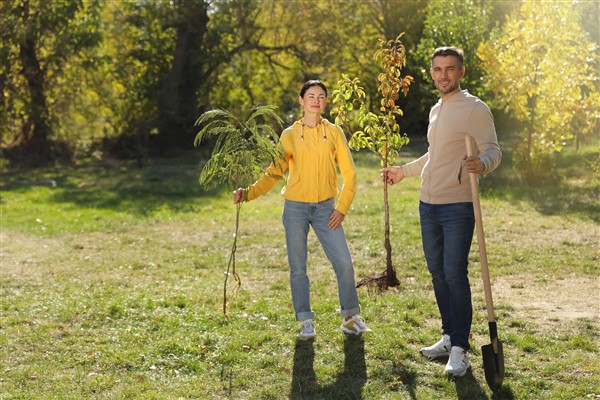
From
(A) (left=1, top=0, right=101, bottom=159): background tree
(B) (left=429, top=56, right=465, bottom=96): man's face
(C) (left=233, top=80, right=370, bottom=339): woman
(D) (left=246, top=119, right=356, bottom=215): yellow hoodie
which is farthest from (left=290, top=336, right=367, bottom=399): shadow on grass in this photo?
(A) (left=1, top=0, right=101, bottom=159): background tree

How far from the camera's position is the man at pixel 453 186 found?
18.5ft

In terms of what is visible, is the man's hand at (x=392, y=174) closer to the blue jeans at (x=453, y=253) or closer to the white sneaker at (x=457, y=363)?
the blue jeans at (x=453, y=253)

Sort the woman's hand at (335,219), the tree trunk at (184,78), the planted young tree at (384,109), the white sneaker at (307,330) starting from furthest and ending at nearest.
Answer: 1. the tree trunk at (184,78)
2. the planted young tree at (384,109)
3. the white sneaker at (307,330)
4. the woman's hand at (335,219)

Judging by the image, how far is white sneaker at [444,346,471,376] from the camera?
5852 millimetres

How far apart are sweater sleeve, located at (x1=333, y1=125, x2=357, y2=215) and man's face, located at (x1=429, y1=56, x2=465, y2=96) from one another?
106 centimetres

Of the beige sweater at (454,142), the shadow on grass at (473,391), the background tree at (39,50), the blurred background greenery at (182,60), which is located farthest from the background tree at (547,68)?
the background tree at (39,50)

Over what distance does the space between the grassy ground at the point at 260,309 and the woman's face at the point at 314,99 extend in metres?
1.92

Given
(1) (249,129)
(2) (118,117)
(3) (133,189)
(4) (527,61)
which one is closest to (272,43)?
(2) (118,117)

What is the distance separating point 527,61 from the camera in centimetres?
1722

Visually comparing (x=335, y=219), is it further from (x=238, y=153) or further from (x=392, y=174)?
(x=238, y=153)

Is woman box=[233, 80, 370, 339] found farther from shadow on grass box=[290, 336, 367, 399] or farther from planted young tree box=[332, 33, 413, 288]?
planted young tree box=[332, 33, 413, 288]

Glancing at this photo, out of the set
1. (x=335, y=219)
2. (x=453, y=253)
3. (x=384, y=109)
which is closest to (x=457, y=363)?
(x=453, y=253)

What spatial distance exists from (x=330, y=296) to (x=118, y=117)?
2370 cm

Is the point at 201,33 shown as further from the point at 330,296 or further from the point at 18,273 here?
the point at 330,296
